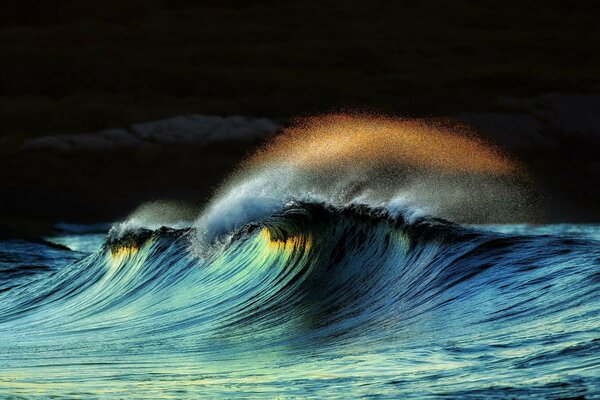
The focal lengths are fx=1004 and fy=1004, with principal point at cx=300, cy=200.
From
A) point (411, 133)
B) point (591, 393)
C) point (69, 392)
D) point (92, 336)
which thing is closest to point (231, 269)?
point (92, 336)

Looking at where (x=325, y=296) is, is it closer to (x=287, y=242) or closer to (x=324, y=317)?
(x=324, y=317)

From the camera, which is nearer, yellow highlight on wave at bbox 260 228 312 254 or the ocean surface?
the ocean surface

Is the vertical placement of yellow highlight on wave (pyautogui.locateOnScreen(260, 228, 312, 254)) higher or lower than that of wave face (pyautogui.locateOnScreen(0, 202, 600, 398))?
higher

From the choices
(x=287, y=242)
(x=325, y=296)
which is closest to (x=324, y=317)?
(x=325, y=296)

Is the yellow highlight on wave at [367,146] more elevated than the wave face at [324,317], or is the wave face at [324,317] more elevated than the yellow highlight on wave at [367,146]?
the yellow highlight on wave at [367,146]

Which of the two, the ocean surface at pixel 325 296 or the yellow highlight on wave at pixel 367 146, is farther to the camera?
the yellow highlight on wave at pixel 367 146

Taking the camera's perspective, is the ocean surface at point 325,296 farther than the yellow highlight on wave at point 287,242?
No
